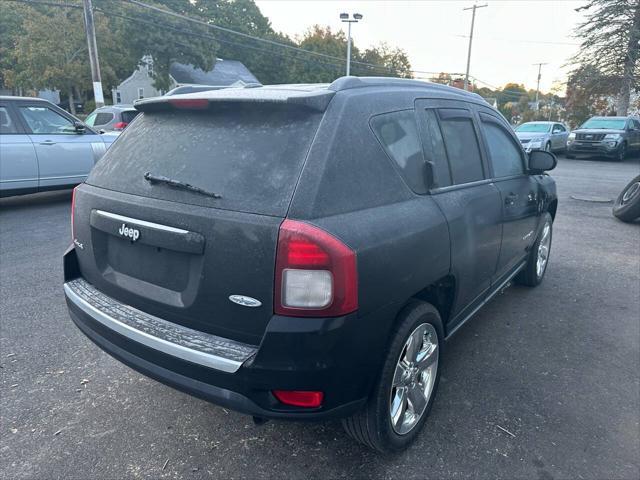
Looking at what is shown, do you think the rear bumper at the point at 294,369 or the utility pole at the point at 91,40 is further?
the utility pole at the point at 91,40

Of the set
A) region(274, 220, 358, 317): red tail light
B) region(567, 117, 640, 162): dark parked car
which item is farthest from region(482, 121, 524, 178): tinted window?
region(567, 117, 640, 162): dark parked car

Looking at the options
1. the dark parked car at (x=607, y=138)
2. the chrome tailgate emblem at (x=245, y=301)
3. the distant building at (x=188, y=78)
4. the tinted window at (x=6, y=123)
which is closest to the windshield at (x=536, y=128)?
the dark parked car at (x=607, y=138)

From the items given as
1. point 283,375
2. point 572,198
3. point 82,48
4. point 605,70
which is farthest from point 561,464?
point 82,48

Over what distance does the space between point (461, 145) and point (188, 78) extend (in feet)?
154

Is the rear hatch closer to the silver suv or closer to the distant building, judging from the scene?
the silver suv

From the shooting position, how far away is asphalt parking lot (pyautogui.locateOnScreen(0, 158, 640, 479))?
2.33 m

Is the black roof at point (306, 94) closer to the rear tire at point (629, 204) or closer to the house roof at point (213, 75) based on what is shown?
the rear tire at point (629, 204)

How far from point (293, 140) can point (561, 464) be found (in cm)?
211

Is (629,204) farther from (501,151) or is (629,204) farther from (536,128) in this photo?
(536,128)

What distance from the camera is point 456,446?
2496 millimetres

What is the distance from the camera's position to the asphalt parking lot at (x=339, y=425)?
2334mm

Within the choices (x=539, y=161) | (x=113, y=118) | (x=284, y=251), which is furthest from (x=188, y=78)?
(x=284, y=251)

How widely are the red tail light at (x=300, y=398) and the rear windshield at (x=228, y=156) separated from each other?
75 cm

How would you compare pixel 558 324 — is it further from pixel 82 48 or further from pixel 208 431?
pixel 82 48
